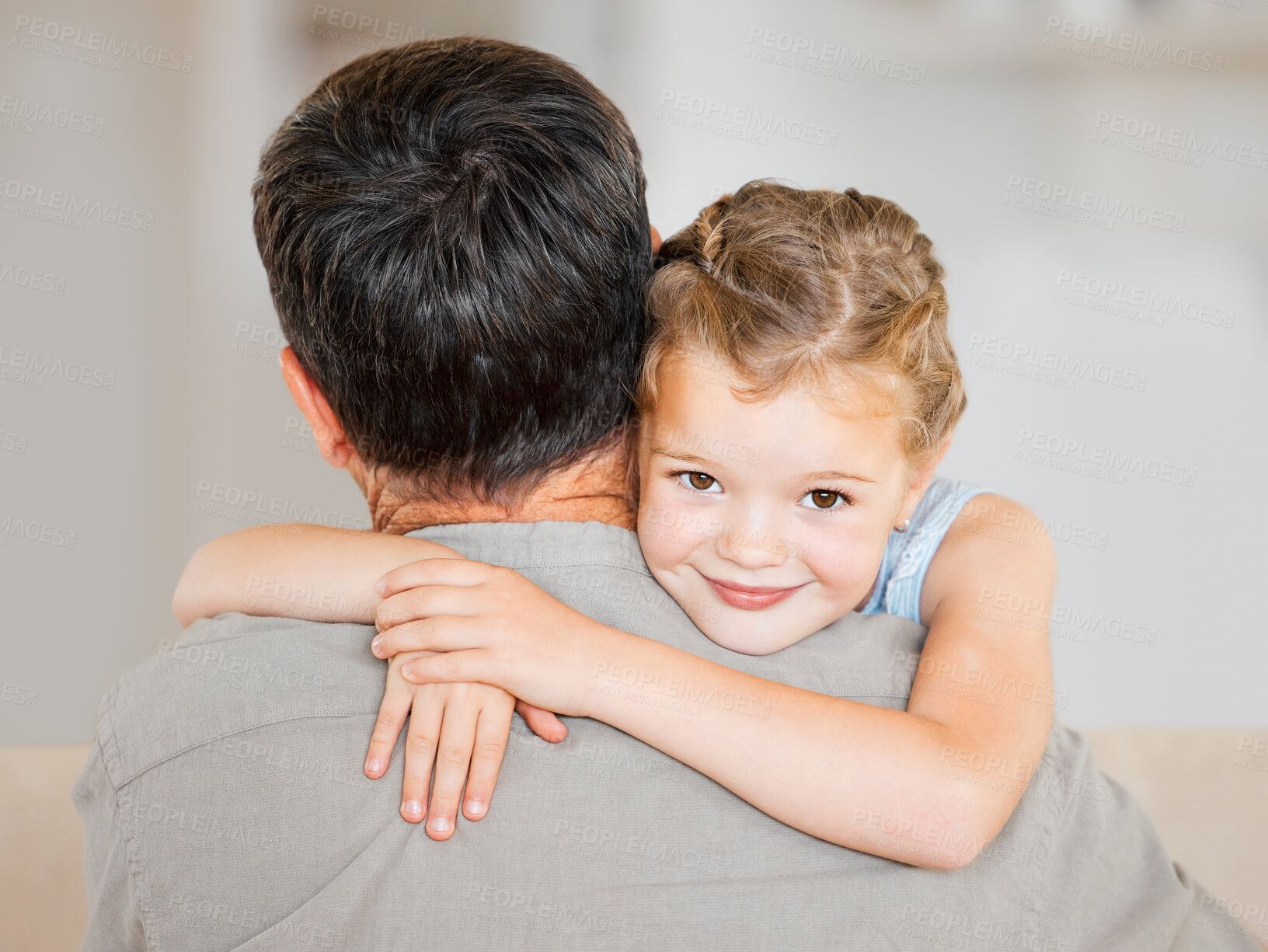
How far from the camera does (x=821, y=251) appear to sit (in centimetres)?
123

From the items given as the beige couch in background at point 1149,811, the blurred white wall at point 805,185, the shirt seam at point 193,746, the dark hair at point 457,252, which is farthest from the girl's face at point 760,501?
the blurred white wall at point 805,185

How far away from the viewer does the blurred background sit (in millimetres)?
3574

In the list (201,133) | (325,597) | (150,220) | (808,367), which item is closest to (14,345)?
(150,220)

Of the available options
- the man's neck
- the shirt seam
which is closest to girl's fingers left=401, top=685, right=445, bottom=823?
the shirt seam

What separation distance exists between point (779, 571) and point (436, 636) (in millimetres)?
413

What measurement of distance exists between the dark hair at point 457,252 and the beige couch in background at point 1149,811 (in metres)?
1.79

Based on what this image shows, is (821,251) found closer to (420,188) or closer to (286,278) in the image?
(420,188)

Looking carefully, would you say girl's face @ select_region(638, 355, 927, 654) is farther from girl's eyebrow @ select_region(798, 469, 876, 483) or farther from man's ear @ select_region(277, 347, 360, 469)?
man's ear @ select_region(277, 347, 360, 469)

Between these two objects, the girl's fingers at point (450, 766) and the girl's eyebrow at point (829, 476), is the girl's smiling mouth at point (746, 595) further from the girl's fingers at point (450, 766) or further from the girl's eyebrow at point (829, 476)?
the girl's fingers at point (450, 766)

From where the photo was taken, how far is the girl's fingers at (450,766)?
91cm

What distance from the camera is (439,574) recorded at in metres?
1.03

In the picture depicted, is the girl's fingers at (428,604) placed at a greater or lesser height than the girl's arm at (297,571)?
greater

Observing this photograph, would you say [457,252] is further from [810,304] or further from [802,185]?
[802,185]

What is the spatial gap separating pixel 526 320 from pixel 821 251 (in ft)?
1.26
